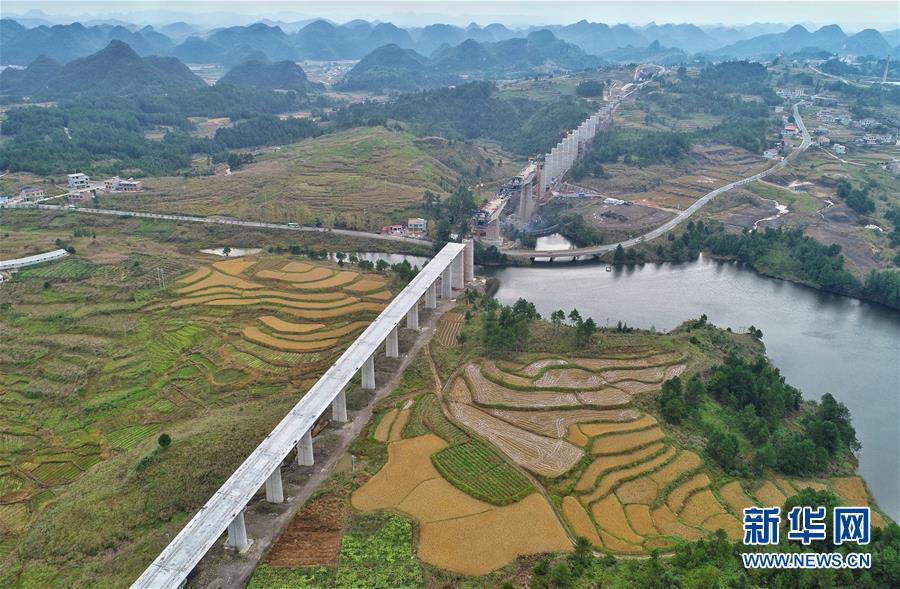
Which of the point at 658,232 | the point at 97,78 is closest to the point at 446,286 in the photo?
the point at 658,232

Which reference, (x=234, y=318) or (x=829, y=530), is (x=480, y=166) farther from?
(x=829, y=530)

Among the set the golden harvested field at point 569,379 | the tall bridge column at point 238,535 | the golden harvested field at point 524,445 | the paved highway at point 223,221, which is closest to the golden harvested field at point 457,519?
the golden harvested field at point 524,445

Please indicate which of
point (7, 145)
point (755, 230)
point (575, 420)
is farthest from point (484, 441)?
point (7, 145)

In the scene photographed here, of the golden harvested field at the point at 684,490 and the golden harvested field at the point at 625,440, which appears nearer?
the golden harvested field at the point at 684,490

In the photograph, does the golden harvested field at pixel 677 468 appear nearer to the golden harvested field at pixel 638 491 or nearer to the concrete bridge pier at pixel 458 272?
the golden harvested field at pixel 638 491

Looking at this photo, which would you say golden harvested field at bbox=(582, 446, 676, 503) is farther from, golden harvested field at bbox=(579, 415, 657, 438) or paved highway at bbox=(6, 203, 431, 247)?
paved highway at bbox=(6, 203, 431, 247)

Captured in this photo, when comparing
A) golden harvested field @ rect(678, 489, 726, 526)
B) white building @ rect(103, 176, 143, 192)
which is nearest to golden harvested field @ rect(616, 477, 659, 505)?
golden harvested field @ rect(678, 489, 726, 526)

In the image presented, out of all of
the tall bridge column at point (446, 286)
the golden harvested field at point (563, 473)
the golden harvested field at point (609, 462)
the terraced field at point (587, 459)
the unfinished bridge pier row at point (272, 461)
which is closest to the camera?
the unfinished bridge pier row at point (272, 461)

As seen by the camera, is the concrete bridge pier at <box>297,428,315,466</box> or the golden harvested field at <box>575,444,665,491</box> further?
the concrete bridge pier at <box>297,428,315,466</box>
